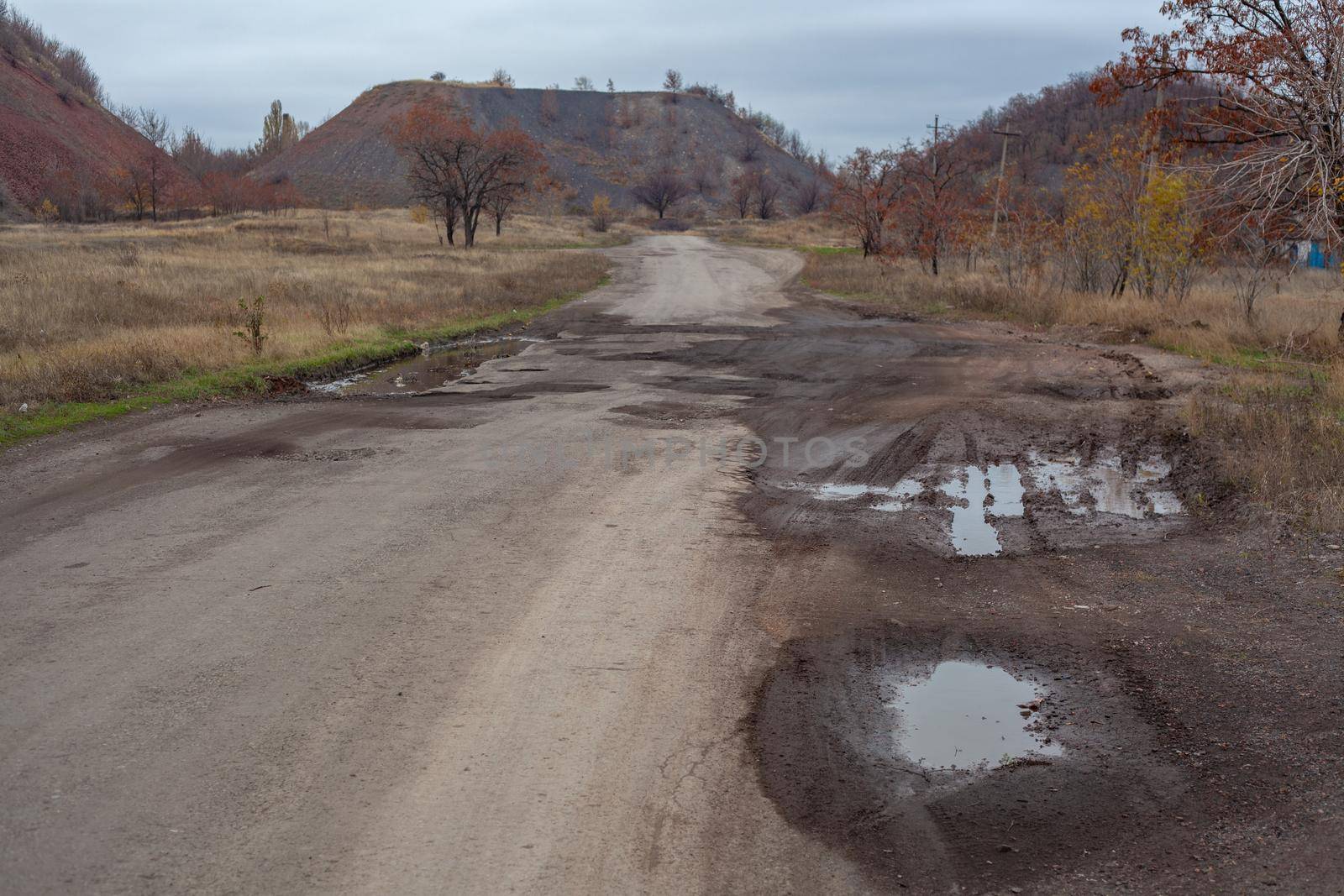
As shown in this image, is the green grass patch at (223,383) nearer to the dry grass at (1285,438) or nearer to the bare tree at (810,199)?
the dry grass at (1285,438)

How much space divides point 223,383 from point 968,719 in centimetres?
1202

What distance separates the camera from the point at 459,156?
5406cm

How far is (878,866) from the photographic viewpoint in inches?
140

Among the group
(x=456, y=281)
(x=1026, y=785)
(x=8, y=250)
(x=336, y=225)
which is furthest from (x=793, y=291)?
(x=336, y=225)

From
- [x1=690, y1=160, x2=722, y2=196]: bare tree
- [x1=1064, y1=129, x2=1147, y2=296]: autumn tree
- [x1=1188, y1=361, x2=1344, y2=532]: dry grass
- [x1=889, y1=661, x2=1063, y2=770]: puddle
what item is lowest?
[x1=889, y1=661, x2=1063, y2=770]: puddle

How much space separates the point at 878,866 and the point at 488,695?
2039mm

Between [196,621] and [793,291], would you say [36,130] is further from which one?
[196,621]

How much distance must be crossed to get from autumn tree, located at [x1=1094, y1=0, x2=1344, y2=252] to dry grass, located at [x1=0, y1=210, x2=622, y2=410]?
13806 millimetres

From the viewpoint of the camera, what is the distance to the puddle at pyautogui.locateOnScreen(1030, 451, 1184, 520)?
8234 mm

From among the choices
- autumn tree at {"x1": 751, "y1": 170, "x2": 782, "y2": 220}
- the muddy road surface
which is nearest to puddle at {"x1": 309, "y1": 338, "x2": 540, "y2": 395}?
the muddy road surface

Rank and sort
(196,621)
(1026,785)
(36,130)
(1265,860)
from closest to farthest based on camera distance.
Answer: (1265,860)
(1026,785)
(196,621)
(36,130)

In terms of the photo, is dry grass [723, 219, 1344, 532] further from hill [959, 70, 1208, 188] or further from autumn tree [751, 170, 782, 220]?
autumn tree [751, 170, 782, 220]

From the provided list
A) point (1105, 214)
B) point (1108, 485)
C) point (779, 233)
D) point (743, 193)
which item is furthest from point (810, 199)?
point (1108, 485)

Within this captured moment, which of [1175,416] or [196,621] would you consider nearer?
[196,621]
